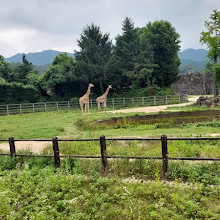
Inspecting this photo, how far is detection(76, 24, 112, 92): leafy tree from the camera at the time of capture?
28.0m

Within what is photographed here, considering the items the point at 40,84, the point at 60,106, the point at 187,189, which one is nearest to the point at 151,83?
the point at 60,106

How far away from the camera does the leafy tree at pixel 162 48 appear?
1175 inches

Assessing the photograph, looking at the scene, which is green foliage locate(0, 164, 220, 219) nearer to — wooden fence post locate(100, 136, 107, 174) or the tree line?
wooden fence post locate(100, 136, 107, 174)

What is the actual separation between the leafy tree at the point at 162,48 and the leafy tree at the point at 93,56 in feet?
20.4

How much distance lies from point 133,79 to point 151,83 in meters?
2.86

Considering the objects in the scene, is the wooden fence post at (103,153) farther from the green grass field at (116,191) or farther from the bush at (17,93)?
the bush at (17,93)

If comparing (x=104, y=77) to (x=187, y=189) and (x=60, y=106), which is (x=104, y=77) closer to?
(x=60, y=106)

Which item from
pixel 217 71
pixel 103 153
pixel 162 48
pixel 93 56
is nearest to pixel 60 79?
pixel 93 56

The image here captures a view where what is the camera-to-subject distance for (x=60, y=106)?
27.4 m

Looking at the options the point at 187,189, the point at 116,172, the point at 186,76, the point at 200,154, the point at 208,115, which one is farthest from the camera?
the point at 186,76

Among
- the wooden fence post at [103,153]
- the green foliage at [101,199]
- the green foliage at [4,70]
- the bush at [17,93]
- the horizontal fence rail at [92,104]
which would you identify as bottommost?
the green foliage at [101,199]

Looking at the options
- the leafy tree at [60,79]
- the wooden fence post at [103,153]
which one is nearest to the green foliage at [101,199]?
the wooden fence post at [103,153]

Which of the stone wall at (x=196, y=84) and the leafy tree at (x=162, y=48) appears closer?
the leafy tree at (x=162, y=48)

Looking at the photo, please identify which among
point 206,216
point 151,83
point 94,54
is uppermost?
point 94,54
